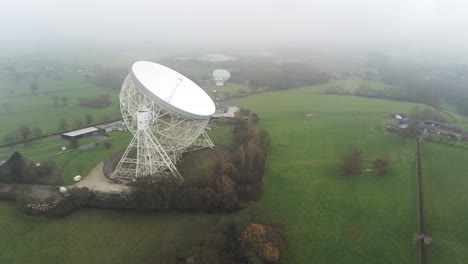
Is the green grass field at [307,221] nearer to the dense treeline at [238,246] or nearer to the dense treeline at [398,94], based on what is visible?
the dense treeline at [238,246]

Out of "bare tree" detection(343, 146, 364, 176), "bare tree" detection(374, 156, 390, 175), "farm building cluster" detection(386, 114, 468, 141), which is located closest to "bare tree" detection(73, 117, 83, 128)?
"bare tree" detection(343, 146, 364, 176)

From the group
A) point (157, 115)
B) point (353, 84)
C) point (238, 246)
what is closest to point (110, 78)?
point (157, 115)

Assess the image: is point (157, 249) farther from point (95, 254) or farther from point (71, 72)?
point (71, 72)

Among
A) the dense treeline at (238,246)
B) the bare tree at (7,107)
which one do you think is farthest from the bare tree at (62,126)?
the dense treeline at (238,246)

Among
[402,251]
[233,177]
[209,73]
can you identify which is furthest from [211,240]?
Answer: [209,73]

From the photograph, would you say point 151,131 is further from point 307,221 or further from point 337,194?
point 337,194

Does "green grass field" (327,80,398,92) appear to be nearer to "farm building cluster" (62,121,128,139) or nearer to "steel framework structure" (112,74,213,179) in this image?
"farm building cluster" (62,121,128,139)
